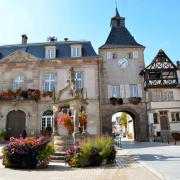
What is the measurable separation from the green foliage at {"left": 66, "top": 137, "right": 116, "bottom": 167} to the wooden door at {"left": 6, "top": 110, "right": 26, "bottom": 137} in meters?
16.0

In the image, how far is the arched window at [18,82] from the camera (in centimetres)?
2575

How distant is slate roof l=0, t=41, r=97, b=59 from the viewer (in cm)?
2700

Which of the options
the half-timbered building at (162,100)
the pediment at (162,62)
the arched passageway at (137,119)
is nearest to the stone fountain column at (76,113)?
the arched passageway at (137,119)

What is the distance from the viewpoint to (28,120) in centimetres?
2450

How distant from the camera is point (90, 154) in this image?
31.1 feet

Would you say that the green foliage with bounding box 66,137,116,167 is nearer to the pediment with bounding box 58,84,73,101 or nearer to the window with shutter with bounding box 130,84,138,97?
the pediment with bounding box 58,84,73,101

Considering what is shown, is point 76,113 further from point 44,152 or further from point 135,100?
point 135,100

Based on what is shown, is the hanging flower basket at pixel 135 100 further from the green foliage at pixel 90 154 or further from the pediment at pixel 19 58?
the green foliage at pixel 90 154

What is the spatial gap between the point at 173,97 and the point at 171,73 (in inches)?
107

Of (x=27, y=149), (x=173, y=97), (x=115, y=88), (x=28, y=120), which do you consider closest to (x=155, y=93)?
(x=173, y=97)

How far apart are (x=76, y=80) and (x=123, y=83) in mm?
5003

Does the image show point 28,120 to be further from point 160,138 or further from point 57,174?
point 57,174

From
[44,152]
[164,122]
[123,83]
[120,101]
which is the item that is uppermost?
[123,83]

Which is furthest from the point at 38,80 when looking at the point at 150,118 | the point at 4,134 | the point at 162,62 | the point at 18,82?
the point at 162,62
